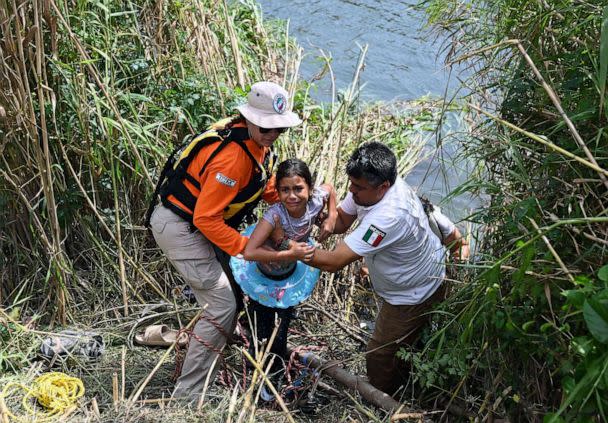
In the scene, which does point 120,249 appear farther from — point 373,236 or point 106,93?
point 373,236

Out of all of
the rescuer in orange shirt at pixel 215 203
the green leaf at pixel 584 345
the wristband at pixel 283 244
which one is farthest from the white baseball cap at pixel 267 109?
the green leaf at pixel 584 345

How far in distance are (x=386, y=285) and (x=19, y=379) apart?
2.10m

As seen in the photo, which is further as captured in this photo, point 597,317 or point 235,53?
point 235,53

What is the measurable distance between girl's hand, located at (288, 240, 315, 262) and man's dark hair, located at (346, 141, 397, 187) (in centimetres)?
43

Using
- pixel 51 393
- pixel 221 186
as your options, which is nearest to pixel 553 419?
pixel 221 186

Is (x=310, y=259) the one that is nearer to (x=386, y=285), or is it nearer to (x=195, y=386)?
(x=386, y=285)

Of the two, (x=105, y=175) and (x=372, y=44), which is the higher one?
(x=105, y=175)

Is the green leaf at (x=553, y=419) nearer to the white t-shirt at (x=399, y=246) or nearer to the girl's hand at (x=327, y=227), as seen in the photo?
the white t-shirt at (x=399, y=246)

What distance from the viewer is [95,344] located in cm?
466

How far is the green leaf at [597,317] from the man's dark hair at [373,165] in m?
1.65

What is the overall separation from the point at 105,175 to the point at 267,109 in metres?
1.58

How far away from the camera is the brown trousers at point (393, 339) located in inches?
160

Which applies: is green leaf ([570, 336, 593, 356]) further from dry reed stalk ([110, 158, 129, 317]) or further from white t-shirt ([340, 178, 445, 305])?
dry reed stalk ([110, 158, 129, 317])

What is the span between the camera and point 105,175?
5.00 meters
